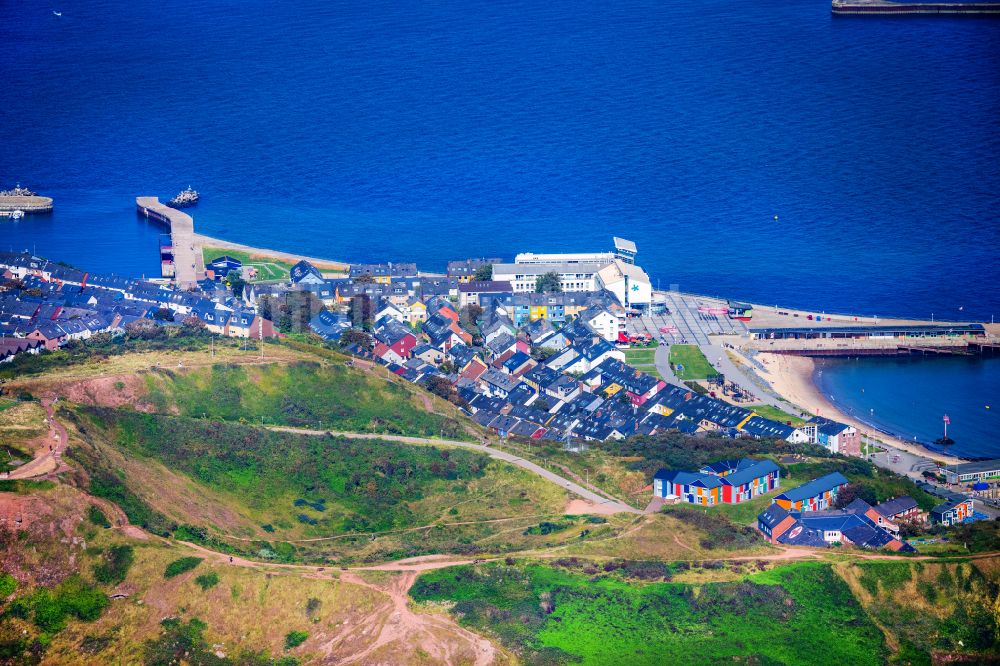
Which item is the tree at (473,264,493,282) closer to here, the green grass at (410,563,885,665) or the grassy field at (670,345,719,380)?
the grassy field at (670,345,719,380)

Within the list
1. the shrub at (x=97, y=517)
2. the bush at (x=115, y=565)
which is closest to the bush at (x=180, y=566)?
the bush at (x=115, y=565)

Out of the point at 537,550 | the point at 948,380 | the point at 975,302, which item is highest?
the point at 975,302

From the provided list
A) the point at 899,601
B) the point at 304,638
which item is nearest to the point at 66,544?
the point at 304,638

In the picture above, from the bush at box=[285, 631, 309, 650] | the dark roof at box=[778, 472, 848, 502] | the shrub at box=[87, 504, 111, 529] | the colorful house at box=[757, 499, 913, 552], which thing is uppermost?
the dark roof at box=[778, 472, 848, 502]

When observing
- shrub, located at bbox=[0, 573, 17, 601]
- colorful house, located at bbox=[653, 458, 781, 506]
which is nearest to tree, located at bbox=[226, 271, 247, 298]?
colorful house, located at bbox=[653, 458, 781, 506]

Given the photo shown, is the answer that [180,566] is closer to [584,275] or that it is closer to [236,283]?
[236,283]

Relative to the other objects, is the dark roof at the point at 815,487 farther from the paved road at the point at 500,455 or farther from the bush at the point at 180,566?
the bush at the point at 180,566

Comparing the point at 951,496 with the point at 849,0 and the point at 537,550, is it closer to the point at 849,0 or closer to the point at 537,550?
the point at 537,550
